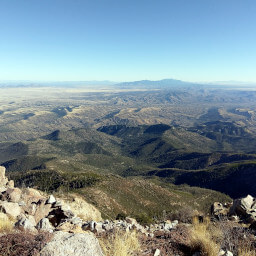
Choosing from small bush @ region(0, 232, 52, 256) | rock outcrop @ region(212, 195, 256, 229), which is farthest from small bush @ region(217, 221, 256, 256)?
rock outcrop @ region(212, 195, 256, 229)

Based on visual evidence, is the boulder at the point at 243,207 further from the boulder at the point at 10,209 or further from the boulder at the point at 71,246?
the boulder at the point at 10,209

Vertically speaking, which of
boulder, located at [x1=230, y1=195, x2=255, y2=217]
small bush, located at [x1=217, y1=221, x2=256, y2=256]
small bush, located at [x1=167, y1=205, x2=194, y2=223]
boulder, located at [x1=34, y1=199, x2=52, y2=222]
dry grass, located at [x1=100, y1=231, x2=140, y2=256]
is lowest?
small bush, located at [x1=167, y1=205, x2=194, y2=223]

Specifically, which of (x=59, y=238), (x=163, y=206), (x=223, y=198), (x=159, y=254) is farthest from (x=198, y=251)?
(x=223, y=198)

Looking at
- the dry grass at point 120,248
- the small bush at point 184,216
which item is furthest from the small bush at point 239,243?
the small bush at point 184,216

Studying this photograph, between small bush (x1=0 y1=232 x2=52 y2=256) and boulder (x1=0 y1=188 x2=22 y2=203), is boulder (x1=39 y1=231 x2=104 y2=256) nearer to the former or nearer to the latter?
small bush (x1=0 y1=232 x2=52 y2=256)

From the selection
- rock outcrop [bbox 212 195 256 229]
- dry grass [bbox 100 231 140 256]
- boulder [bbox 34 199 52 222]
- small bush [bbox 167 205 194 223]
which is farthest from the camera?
small bush [bbox 167 205 194 223]

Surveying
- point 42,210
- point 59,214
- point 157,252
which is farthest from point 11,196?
point 157,252

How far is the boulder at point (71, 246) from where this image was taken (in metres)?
6.57

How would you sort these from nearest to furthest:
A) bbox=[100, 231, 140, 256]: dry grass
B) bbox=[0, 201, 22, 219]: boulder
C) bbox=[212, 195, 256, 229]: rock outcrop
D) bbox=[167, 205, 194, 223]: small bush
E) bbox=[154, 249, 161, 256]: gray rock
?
bbox=[100, 231, 140, 256]: dry grass → bbox=[154, 249, 161, 256]: gray rock → bbox=[0, 201, 22, 219]: boulder → bbox=[212, 195, 256, 229]: rock outcrop → bbox=[167, 205, 194, 223]: small bush

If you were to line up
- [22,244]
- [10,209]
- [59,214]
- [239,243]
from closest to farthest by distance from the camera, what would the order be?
[22,244] < [239,243] < [10,209] < [59,214]

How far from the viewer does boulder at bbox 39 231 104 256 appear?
6566 millimetres

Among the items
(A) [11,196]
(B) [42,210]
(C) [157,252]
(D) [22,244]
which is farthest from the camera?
(A) [11,196]

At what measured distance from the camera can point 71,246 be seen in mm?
6957

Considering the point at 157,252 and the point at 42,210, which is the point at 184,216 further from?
the point at 157,252
